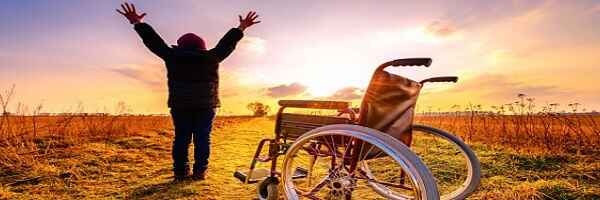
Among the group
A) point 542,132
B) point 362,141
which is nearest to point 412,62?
point 362,141

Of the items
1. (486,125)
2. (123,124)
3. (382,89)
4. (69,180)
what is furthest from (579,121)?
(123,124)

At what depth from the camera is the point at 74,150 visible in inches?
222

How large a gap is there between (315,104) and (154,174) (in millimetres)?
2752

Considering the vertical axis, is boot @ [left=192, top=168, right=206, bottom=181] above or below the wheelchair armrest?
below

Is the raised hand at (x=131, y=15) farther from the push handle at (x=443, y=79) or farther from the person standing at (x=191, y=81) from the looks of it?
the push handle at (x=443, y=79)

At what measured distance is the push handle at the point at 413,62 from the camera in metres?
2.26

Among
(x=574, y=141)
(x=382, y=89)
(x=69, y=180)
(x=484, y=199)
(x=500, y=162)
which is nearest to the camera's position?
(x=382, y=89)

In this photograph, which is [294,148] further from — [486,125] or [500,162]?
[486,125]

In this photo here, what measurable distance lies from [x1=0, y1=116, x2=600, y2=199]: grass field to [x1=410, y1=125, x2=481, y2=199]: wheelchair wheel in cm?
29

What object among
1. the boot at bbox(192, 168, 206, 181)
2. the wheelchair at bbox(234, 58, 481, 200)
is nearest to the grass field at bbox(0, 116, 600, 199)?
the boot at bbox(192, 168, 206, 181)

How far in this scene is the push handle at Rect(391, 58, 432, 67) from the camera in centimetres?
226

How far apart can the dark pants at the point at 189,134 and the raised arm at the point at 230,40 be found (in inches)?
25.5

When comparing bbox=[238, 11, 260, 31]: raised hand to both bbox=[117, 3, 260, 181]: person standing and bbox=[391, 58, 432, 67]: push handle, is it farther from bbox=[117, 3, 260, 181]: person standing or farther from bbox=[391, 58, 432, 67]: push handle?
bbox=[391, 58, 432, 67]: push handle

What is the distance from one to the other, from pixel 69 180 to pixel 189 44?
6.53 feet
